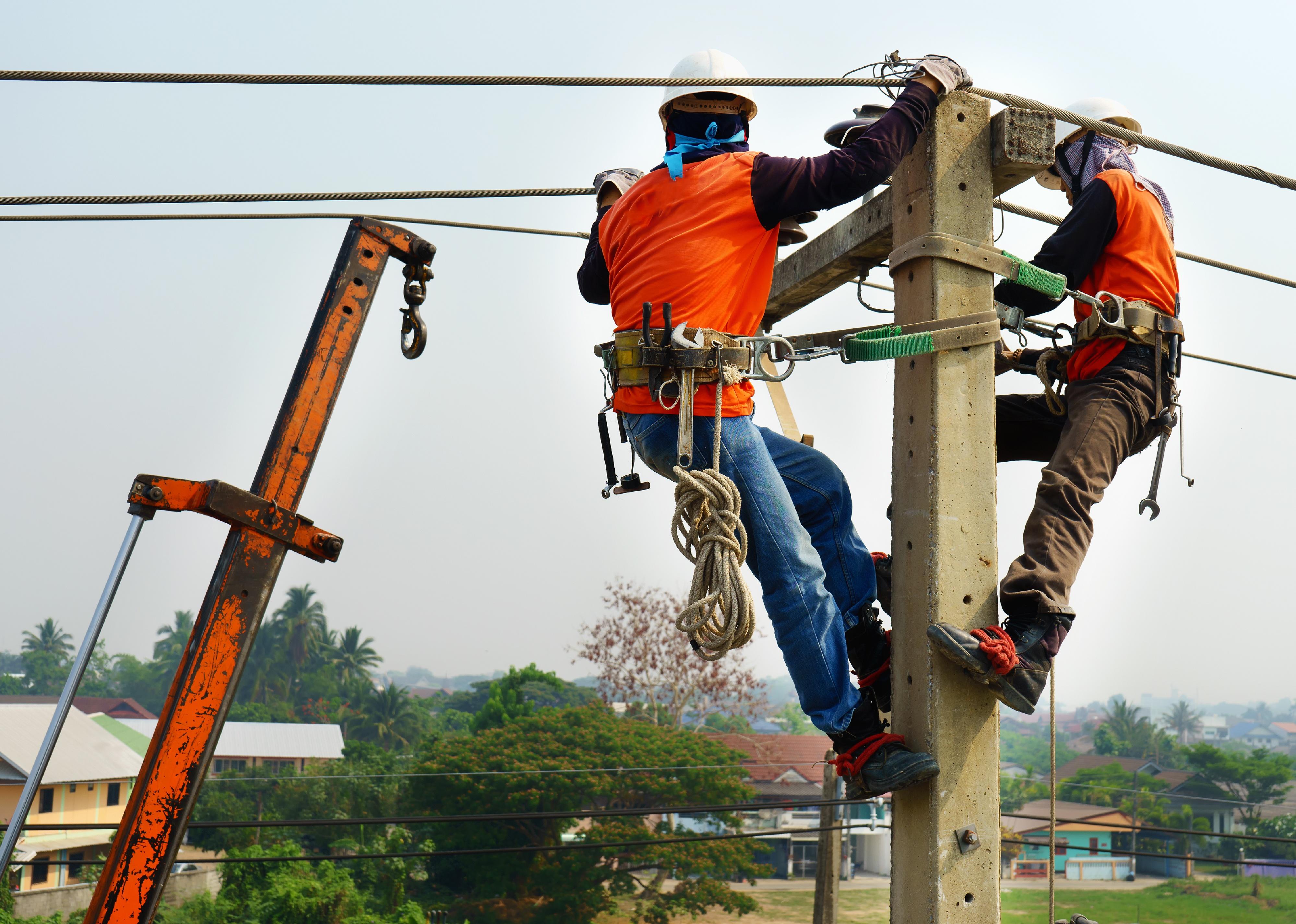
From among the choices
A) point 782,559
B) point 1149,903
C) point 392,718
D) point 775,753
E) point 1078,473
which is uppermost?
point 392,718

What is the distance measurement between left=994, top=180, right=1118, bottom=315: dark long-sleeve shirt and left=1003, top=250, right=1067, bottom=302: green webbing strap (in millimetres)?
161

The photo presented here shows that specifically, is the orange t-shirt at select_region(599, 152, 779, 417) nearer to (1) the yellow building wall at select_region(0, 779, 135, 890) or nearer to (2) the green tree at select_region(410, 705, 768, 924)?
(2) the green tree at select_region(410, 705, 768, 924)

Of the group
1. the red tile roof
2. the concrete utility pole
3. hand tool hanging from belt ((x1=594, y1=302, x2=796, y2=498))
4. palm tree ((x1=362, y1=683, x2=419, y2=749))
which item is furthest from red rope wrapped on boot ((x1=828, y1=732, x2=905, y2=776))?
palm tree ((x1=362, y1=683, x2=419, y2=749))

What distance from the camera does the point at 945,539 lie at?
2.80 m

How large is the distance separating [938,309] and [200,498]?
1.91 meters

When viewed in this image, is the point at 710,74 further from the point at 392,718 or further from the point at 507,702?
the point at 392,718

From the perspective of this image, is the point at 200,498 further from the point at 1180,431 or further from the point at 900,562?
the point at 1180,431

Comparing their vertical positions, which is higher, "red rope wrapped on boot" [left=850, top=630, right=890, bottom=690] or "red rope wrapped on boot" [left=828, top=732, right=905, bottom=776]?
"red rope wrapped on boot" [left=850, top=630, right=890, bottom=690]

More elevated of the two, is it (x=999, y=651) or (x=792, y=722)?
(x=792, y=722)

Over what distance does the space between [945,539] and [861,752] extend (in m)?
0.60

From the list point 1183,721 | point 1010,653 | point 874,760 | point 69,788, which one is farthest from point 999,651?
point 1183,721

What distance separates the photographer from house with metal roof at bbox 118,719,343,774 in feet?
180

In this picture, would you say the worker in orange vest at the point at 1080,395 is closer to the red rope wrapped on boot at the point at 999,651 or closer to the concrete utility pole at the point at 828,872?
the red rope wrapped on boot at the point at 999,651

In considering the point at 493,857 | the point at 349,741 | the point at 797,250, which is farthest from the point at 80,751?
the point at 797,250
